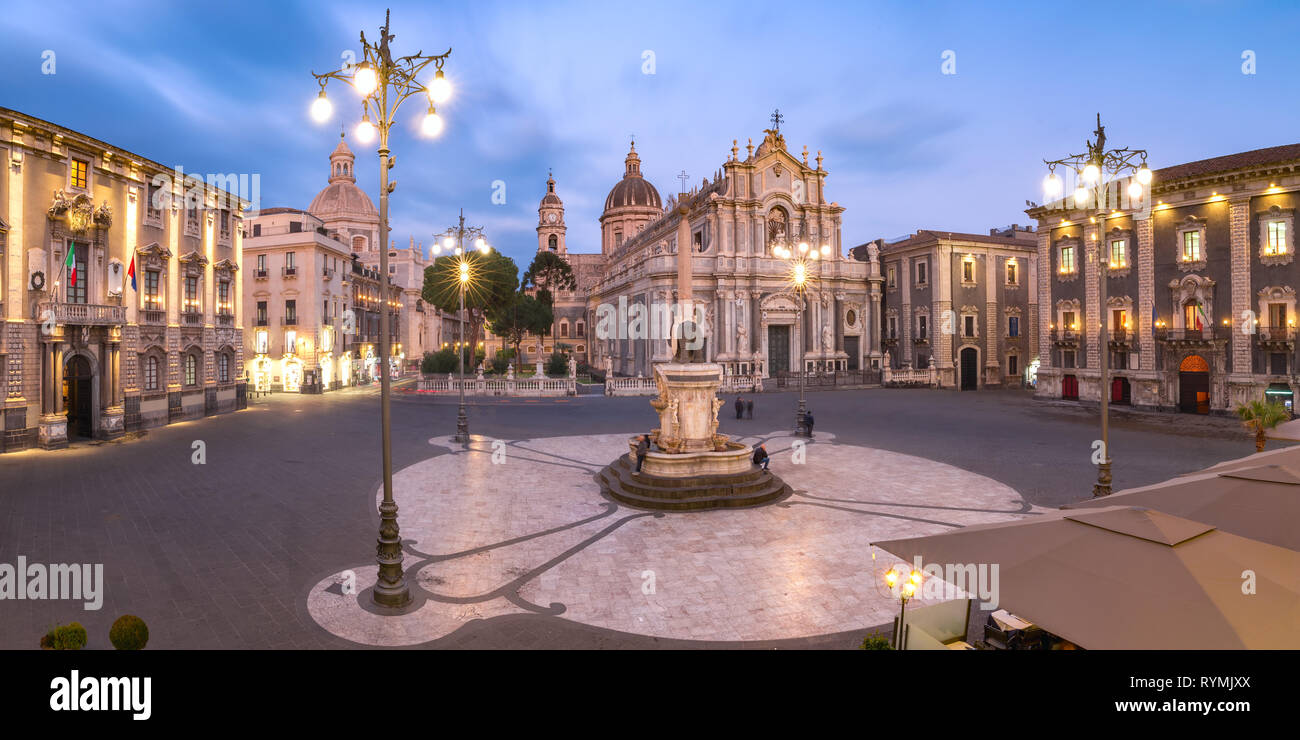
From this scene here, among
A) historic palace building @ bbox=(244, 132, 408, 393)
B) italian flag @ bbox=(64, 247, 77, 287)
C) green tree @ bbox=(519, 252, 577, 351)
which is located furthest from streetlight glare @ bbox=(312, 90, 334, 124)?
green tree @ bbox=(519, 252, 577, 351)

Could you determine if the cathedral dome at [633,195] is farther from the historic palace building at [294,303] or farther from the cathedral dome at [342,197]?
the historic palace building at [294,303]

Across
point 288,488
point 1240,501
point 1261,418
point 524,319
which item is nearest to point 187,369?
point 288,488

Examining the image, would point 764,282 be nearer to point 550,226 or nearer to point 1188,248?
point 1188,248

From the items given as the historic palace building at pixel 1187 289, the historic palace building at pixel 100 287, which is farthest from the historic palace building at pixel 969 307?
the historic palace building at pixel 100 287

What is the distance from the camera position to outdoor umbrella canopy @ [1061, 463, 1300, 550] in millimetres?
5754

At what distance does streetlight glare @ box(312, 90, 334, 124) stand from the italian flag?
671 inches

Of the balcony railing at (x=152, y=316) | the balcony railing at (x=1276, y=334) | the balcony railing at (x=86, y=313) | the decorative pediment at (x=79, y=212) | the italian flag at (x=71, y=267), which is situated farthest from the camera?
the balcony railing at (x=1276, y=334)

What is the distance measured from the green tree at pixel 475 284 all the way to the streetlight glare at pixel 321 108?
39402 mm

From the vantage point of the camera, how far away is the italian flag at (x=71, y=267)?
62.8 ft

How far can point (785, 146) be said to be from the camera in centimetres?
4847

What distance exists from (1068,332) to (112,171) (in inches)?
1805

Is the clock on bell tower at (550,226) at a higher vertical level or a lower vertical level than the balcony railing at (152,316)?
higher
